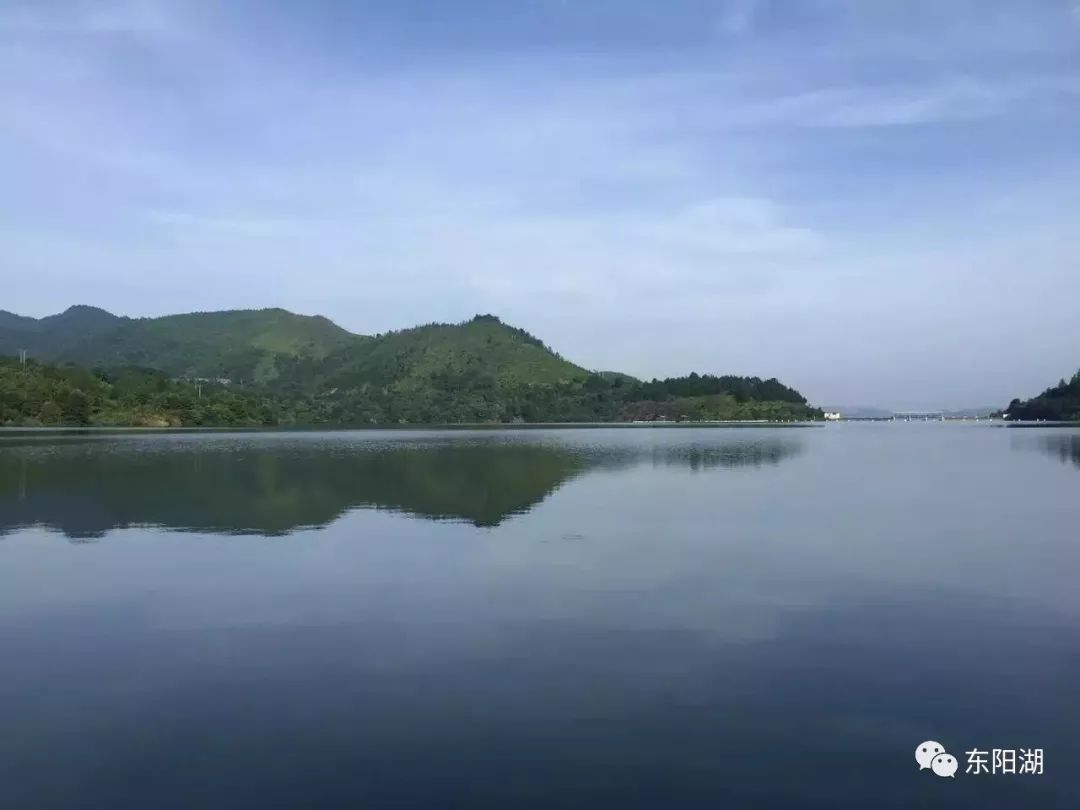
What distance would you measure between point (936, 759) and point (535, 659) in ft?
19.9

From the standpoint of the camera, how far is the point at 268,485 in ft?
144

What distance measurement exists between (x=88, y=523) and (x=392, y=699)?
75.9 ft

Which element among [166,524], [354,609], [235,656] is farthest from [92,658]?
[166,524]

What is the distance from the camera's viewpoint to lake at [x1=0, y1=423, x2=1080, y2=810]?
9.14 m

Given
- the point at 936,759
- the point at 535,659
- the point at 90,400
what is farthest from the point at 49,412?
the point at 936,759

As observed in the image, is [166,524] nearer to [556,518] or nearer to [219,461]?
[556,518]

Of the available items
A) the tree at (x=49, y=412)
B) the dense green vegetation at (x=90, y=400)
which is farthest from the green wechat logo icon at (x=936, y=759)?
the tree at (x=49, y=412)

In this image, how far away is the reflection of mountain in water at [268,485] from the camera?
31347mm

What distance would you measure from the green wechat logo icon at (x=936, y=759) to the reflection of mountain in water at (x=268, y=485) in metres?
20.7

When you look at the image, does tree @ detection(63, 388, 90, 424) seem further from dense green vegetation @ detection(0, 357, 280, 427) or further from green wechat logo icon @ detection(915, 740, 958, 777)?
green wechat logo icon @ detection(915, 740, 958, 777)

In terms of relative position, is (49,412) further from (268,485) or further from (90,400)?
(268,485)

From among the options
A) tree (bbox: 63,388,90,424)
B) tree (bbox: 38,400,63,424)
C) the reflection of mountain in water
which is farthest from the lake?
tree (bbox: 63,388,90,424)

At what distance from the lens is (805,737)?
10.2 meters

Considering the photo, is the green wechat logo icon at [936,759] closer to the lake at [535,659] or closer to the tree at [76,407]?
the lake at [535,659]
